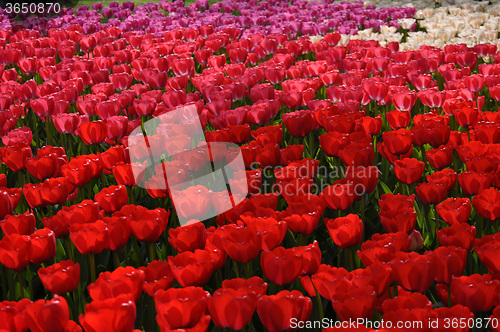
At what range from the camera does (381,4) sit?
35.9ft

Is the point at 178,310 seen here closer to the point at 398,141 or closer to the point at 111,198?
the point at 111,198

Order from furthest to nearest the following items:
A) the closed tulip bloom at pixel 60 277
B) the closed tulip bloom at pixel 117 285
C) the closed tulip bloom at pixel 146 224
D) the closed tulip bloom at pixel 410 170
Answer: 1. the closed tulip bloom at pixel 410 170
2. the closed tulip bloom at pixel 146 224
3. the closed tulip bloom at pixel 60 277
4. the closed tulip bloom at pixel 117 285

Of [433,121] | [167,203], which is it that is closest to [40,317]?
[167,203]

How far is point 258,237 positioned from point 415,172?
110cm

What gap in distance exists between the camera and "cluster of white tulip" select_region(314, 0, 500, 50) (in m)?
7.30

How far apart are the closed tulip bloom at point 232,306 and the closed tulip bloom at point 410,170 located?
1.44 metres

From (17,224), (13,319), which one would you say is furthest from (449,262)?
(17,224)

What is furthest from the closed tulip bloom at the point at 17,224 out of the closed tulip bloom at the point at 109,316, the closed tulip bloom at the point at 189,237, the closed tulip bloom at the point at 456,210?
the closed tulip bloom at the point at 456,210

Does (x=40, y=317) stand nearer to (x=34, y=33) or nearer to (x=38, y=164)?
(x=38, y=164)

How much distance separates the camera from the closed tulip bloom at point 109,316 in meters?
1.69

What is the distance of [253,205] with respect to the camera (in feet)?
8.66

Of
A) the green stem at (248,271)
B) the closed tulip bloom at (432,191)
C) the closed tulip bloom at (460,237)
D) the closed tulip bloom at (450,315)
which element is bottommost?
the green stem at (248,271)

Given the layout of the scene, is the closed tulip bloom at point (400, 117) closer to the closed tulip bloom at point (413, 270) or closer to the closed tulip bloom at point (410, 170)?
the closed tulip bloom at point (410, 170)

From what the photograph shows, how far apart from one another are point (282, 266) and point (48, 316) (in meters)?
0.75
